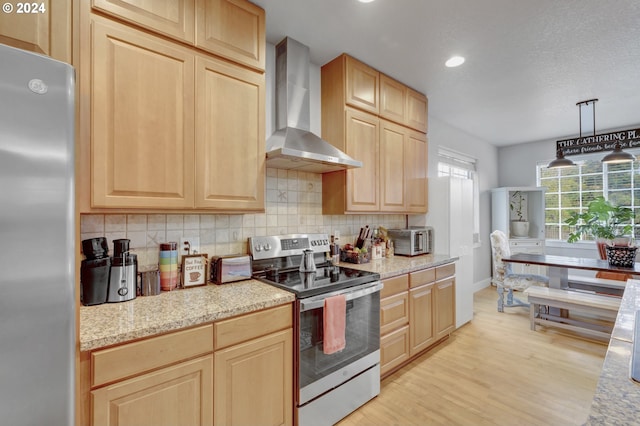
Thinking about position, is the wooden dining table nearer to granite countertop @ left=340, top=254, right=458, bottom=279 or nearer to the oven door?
granite countertop @ left=340, top=254, right=458, bottom=279

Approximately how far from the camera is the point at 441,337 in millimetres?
2900

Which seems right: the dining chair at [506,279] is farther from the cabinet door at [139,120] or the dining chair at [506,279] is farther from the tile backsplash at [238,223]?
the cabinet door at [139,120]

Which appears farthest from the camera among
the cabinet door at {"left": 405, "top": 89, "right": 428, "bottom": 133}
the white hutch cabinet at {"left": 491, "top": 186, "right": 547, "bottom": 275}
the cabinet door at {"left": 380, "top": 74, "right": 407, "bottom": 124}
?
the white hutch cabinet at {"left": 491, "top": 186, "right": 547, "bottom": 275}

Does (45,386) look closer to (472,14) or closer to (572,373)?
(472,14)

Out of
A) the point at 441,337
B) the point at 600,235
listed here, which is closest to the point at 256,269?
the point at 441,337

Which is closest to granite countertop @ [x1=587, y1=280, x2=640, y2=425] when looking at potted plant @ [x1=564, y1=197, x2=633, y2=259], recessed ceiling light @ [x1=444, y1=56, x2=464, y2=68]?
recessed ceiling light @ [x1=444, y1=56, x2=464, y2=68]

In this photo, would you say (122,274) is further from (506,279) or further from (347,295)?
(506,279)

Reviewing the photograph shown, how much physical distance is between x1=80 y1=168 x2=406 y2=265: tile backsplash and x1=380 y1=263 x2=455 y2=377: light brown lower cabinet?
0.75 meters

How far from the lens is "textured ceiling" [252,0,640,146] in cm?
186

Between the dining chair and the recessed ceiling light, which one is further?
the dining chair

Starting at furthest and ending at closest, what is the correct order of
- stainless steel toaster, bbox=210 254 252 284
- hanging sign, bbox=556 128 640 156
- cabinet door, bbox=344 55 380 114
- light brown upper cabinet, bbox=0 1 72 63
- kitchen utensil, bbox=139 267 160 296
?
hanging sign, bbox=556 128 640 156 → cabinet door, bbox=344 55 380 114 → stainless steel toaster, bbox=210 254 252 284 → kitchen utensil, bbox=139 267 160 296 → light brown upper cabinet, bbox=0 1 72 63

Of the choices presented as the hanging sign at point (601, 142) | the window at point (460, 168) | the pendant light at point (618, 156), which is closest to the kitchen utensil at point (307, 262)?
the window at point (460, 168)

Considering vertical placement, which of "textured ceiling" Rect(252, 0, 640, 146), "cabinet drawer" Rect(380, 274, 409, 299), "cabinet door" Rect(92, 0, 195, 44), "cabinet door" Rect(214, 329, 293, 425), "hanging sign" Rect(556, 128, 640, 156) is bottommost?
"cabinet door" Rect(214, 329, 293, 425)

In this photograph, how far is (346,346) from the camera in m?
1.91
